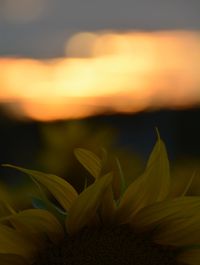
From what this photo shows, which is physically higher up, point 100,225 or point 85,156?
point 85,156

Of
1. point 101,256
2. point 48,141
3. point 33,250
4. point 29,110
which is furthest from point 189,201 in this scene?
point 29,110

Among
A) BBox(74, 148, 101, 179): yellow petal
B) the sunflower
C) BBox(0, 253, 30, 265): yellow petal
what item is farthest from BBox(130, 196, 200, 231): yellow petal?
BBox(0, 253, 30, 265): yellow petal

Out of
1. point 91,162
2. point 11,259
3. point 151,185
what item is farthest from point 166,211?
point 11,259

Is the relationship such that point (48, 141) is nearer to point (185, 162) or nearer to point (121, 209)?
point (185, 162)

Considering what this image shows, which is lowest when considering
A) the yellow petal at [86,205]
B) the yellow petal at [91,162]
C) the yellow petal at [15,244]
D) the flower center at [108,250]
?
the flower center at [108,250]

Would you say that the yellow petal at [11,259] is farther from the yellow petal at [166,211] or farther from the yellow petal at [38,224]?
the yellow petal at [166,211]

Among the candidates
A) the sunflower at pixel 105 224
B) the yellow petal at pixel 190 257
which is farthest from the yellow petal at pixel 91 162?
the yellow petal at pixel 190 257

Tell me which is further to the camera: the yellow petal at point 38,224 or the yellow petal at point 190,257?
the yellow petal at point 190,257

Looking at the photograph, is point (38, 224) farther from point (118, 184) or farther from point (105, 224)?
point (118, 184)
